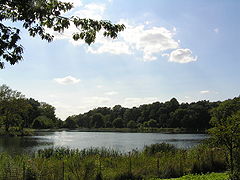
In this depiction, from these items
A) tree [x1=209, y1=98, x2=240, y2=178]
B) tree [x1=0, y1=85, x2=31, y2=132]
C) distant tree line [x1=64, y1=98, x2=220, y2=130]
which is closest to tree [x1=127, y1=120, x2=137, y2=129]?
distant tree line [x1=64, y1=98, x2=220, y2=130]

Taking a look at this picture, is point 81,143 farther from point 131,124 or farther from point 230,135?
point 131,124

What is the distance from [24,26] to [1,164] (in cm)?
789

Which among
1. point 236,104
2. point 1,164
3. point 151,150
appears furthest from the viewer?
point 236,104

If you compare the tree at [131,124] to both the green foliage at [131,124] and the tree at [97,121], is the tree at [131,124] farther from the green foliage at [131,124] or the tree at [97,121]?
the tree at [97,121]

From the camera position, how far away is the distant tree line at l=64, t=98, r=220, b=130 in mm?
111062

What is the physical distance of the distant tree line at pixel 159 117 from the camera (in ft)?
364

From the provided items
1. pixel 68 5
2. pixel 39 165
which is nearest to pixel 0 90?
pixel 39 165

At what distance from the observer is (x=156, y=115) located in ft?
422

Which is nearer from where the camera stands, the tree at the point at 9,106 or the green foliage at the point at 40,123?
the tree at the point at 9,106

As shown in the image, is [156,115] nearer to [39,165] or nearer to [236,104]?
[236,104]

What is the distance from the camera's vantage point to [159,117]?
4879 inches

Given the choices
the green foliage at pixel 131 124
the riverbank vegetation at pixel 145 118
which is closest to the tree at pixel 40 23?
the riverbank vegetation at pixel 145 118

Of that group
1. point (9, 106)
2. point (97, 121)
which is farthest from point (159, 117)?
point (9, 106)

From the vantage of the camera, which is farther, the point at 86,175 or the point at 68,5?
the point at 86,175
